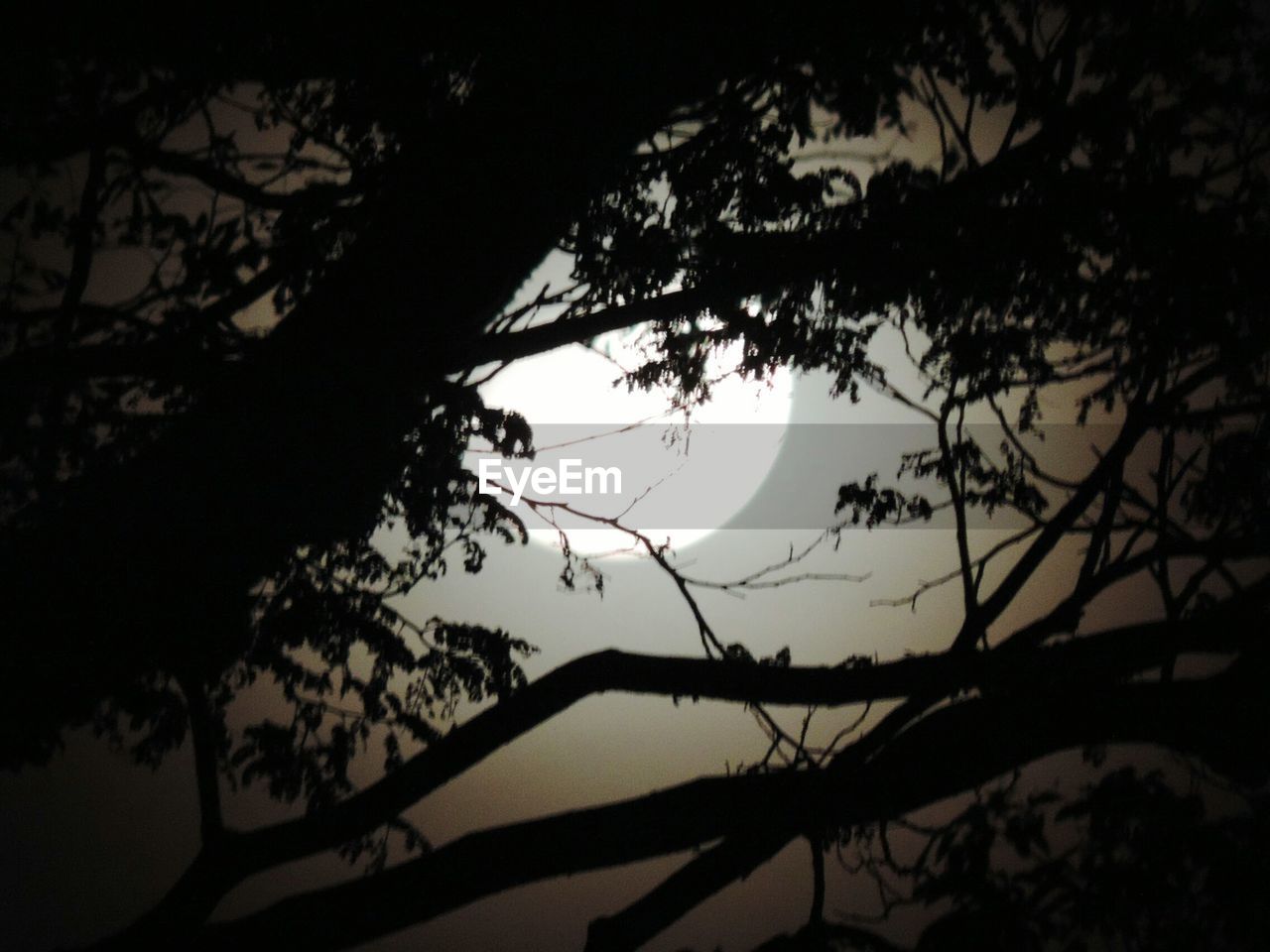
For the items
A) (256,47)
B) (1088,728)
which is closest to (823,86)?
(256,47)

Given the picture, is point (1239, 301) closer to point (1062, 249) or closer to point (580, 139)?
point (1062, 249)

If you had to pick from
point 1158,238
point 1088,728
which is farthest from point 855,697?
point 1158,238

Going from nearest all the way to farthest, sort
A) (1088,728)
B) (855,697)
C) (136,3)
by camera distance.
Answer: (1088,728) → (855,697) → (136,3)

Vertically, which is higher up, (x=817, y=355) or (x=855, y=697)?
(x=817, y=355)

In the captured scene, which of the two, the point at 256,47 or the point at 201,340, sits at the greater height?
the point at 256,47

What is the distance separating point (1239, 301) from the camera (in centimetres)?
463

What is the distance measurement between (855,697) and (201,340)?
137 inches

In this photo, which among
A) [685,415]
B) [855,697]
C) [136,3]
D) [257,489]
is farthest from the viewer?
[685,415]

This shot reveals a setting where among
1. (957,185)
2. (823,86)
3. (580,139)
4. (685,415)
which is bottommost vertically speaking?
(685,415)

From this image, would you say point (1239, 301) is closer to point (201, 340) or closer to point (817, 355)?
point (817, 355)

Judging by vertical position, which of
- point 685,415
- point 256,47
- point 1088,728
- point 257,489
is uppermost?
point 256,47

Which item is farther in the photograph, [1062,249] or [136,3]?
[1062,249]

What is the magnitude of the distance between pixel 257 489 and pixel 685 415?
7.91 feet

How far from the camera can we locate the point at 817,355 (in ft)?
15.5
